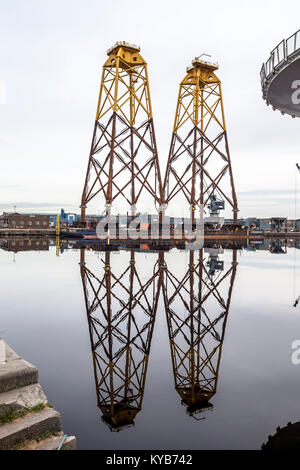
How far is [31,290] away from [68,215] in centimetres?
7900

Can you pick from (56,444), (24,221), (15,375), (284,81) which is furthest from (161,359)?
(24,221)

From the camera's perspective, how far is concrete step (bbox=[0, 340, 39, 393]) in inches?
157

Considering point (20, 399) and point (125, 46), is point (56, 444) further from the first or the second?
point (125, 46)

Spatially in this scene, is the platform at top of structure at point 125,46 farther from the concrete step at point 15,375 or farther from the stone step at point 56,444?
the stone step at point 56,444

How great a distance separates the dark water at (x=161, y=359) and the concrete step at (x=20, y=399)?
0.36 metres

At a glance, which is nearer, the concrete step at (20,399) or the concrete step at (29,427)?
the concrete step at (29,427)

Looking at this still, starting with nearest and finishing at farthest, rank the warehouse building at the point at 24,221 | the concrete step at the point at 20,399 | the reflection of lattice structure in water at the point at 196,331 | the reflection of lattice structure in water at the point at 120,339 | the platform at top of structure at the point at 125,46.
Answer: the concrete step at the point at 20,399, the reflection of lattice structure in water at the point at 120,339, the reflection of lattice structure in water at the point at 196,331, the platform at top of structure at the point at 125,46, the warehouse building at the point at 24,221

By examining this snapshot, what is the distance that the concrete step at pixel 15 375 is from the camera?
13.1 feet

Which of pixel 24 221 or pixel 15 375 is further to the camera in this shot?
pixel 24 221

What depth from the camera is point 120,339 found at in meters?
6.96

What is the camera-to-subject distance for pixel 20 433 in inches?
135

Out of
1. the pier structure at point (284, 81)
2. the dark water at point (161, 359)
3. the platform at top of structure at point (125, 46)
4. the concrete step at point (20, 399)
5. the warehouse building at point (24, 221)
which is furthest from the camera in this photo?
the warehouse building at point (24, 221)

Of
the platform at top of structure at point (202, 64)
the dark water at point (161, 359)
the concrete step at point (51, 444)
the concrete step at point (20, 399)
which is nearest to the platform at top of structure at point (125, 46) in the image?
the platform at top of structure at point (202, 64)

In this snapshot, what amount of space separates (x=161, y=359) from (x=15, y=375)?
269 cm
